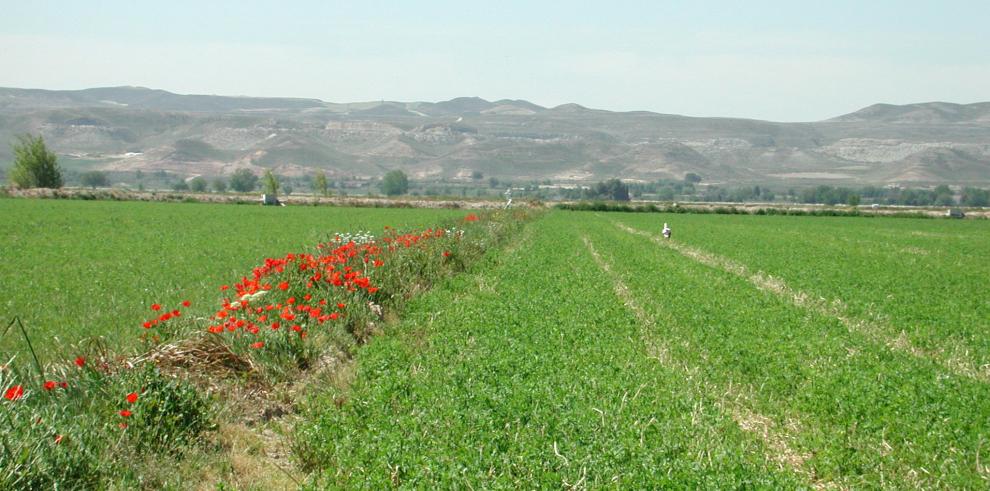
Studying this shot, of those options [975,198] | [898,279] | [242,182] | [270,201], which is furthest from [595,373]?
[242,182]

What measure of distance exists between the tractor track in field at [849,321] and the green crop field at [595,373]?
62 millimetres

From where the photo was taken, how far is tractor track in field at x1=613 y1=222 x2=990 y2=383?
10352 millimetres

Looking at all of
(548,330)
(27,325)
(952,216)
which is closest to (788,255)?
(548,330)

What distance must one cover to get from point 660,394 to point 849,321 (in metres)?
7.38

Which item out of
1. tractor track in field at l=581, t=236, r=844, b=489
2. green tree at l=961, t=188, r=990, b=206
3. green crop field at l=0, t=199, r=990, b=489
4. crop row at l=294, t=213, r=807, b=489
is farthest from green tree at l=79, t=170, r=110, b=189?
tractor track in field at l=581, t=236, r=844, b=489

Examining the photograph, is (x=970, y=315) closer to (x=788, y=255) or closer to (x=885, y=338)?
(x=885, y=338)

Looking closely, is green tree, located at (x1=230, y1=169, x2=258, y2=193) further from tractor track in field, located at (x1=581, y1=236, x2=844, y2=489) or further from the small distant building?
tractor track in field, located at (x1=581, y1=236, x2=844, y2=489)

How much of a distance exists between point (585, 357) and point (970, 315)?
8.55 meters

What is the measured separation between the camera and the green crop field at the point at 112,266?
39.0ft

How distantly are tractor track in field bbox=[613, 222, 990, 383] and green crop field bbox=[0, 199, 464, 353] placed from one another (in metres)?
10.2

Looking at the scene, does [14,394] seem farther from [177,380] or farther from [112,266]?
[112,266]

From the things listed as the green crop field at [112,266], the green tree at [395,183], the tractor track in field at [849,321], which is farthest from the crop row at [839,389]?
the green tree at [395,183]

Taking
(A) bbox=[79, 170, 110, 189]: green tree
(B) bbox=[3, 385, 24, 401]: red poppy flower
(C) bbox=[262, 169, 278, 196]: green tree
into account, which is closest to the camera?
(B) bbox=[3, 385, 24, 401]: red poppy flower

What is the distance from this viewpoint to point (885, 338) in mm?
12281
